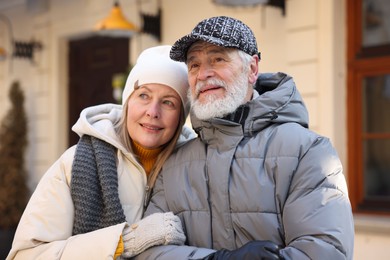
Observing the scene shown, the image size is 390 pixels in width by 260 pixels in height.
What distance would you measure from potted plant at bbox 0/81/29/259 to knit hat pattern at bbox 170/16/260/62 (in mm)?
6060

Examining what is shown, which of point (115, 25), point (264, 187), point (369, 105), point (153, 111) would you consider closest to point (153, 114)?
point (153, 111)

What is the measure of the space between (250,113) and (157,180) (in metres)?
0.47

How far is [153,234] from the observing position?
6.69 feet

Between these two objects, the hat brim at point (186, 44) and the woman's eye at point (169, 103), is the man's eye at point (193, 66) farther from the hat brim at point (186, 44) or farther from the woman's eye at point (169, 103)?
the woman's eye at point (169, 103)

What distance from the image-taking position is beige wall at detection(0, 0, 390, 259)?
502 centimetres

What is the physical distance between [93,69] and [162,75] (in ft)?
18.1

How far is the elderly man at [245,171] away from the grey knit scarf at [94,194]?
145mm

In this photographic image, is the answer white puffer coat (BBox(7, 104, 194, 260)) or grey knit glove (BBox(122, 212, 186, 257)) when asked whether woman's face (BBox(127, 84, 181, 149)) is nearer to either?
white puffer coat (BBox(7, 104, 194, 260))

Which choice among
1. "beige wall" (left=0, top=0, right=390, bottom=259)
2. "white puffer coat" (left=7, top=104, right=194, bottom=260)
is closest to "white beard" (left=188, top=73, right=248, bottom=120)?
"white puffer coat" (left=7, top=104, right=194, bottom=260)

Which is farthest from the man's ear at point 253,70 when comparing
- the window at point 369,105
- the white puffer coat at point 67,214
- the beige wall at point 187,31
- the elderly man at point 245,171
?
the window at point 369,105

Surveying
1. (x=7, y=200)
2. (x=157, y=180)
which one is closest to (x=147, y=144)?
(x=157, y=180)

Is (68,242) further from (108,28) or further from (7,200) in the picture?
(7,200)

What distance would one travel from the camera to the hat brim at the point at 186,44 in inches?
81.9

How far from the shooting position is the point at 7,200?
7.67 metres
